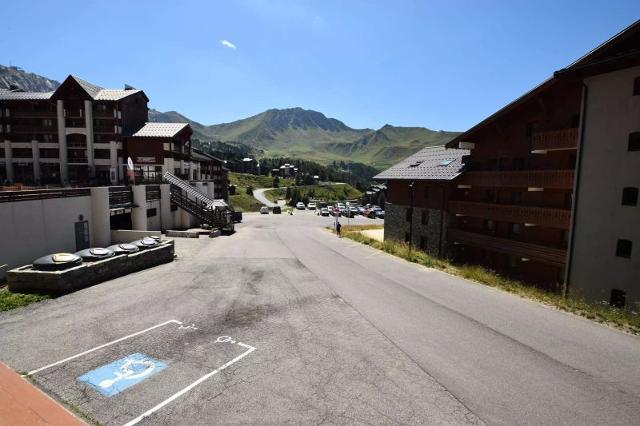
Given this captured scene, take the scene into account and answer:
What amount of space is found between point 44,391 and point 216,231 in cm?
2903

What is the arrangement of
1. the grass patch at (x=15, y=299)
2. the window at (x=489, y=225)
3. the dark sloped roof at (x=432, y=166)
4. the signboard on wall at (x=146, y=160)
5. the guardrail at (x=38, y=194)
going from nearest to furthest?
1. the grass patch at (x=15, y=299)
2. the guardrail at (x=38, y=194)
3. the window at (x=489, y=225)
4. the dark sloped roof at (x=432, y=166)
5. the signboard on wall at (x=146, y=160)

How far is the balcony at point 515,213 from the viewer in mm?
21859

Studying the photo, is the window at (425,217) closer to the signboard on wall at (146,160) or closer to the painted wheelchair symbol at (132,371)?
the painted wheelchair symbol at (132,371)

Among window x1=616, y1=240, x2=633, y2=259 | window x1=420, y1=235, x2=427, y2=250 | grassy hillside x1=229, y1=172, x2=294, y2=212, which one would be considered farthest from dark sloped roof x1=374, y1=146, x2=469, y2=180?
grassy hillside x1=229, y1=172, x2=294, y2=212

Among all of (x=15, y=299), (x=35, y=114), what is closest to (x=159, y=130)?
(x=35, y=114)

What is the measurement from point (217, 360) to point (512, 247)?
23.4 meters

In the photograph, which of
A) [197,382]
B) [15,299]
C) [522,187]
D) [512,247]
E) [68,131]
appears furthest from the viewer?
[68,131]

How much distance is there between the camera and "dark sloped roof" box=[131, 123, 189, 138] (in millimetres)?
45406

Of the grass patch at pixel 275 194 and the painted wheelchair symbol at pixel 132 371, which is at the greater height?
the painted wheelchair symbol at pixel 132 371

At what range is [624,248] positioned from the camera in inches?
693

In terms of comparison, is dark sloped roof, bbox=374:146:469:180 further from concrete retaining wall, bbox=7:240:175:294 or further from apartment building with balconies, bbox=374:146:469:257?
concrete retaining wall, bbox=7:240:175:294

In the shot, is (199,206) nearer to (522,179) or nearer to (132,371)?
(522,179)

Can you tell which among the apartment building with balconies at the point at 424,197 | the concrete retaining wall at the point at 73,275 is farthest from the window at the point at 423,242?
the concrete retaining wall at the point at 73,275

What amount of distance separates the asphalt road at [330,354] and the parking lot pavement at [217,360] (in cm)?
4
